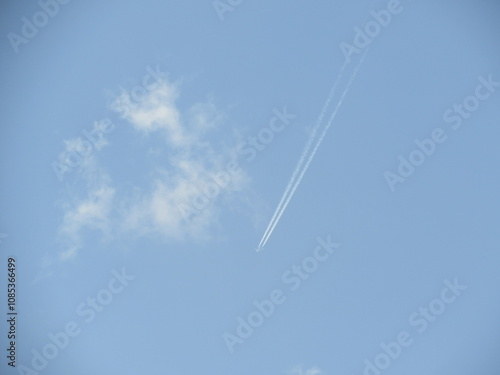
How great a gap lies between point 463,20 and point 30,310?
61.5m

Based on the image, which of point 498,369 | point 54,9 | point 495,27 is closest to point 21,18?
point 54,9

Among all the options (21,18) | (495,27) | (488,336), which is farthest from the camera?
(495,27)

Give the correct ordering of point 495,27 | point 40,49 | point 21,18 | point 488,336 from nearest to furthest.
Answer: point 21,18, point 40,49, point 488,336, point 495,27

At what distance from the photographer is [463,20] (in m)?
37.7

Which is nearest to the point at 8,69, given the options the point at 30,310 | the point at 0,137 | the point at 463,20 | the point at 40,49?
the point at 40,49

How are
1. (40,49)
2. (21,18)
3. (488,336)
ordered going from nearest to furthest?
(21,18), (40,49), (488,336)

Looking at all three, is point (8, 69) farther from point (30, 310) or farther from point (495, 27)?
point (495, 27)

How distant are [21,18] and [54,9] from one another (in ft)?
10.6

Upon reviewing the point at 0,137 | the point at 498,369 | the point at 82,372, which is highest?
the point at 0,137

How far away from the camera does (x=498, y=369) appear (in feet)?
114

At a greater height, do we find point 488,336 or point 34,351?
point 34,351

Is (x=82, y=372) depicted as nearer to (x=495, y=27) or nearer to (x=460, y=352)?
(x=460, y=352)

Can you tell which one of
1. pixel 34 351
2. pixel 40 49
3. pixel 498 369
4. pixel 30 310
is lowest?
pixel 498 369

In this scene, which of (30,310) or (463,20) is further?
(463,20)
